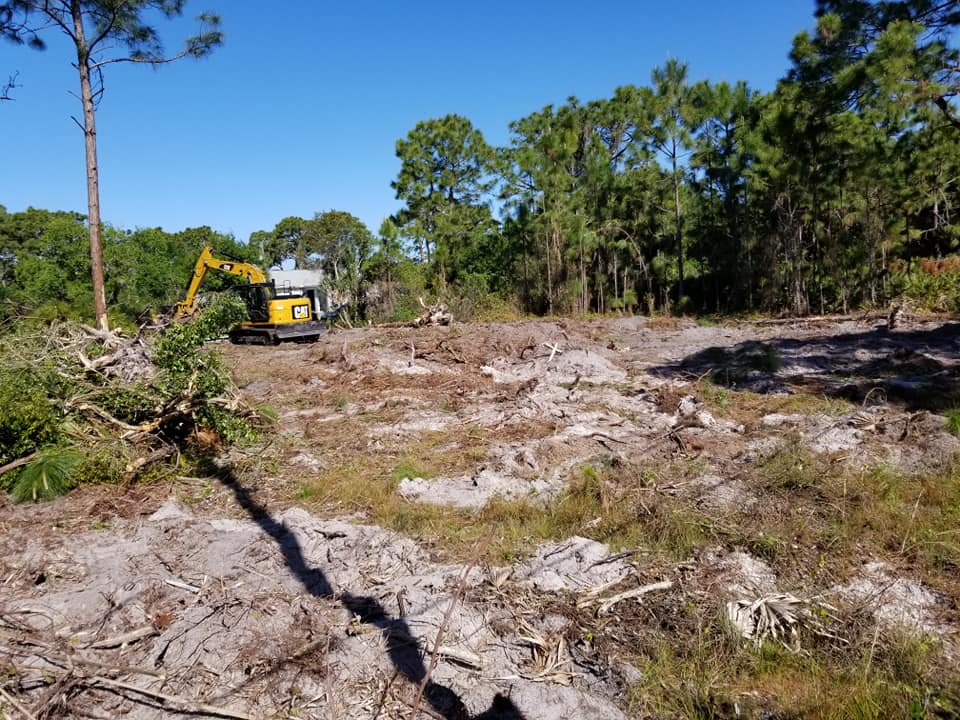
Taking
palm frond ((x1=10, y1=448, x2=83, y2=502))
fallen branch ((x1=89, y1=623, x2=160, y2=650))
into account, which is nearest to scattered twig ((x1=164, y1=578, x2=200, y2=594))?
fallen branch ((x1=89, y1=623, x2=160, y2=650))

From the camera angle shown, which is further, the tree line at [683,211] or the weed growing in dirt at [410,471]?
the tree line at [683,211]

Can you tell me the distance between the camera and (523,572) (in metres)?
3.94

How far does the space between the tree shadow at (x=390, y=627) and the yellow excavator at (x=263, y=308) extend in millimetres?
11843

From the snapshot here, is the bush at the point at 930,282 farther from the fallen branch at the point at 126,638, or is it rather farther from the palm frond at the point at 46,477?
the palm frond at the point at 46,477

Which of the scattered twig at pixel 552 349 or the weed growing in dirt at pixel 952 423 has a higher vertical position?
the scattered twig at pixel 552 349

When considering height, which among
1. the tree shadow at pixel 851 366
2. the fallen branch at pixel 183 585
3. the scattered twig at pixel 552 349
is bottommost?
the fallen branch at pixel 183 585

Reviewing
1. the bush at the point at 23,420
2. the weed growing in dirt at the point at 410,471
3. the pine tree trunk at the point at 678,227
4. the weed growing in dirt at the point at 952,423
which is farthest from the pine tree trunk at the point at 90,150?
the pine tree trunk at the point at 678,227

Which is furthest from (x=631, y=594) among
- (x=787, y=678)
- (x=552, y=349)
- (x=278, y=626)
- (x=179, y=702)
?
(x=552, y=349)

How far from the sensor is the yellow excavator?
16.3 meters

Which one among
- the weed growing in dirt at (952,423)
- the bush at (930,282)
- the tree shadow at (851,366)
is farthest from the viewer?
the bush at (930,282)

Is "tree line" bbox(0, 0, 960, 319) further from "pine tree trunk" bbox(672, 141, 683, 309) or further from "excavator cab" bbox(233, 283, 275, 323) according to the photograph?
"excavator cab" bbox(233, 283, 275, 323)

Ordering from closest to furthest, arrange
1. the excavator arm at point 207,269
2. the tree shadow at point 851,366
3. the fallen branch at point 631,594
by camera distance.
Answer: the fallen branch at point 631,594
the tree shadow at point 851,366
the excavator arm at point 207,269

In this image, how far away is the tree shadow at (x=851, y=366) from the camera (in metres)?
7.80

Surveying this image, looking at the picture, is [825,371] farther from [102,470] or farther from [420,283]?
[420,283]
